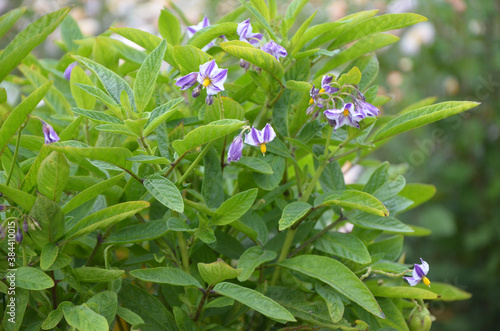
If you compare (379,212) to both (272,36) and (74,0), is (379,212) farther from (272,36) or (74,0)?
(74,0)

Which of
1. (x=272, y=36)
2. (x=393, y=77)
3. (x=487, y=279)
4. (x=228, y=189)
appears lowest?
(x=487, y=279)

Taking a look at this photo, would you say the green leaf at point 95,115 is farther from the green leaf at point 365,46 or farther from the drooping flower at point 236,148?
the green leaf at point 365,46

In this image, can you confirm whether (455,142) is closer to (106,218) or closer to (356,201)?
(356,201)

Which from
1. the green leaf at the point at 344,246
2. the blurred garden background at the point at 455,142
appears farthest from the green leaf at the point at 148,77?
the blurred garden background at the point at 455,142

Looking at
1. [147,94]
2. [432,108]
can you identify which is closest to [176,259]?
[147,94]

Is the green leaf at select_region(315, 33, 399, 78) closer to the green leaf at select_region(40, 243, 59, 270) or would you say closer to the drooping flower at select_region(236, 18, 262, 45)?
the drooping flower at select_region(236, 18, 262, 45)

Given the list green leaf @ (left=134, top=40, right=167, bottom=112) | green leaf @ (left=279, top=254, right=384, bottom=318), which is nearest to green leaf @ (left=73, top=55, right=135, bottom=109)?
green leaf @ (left=134, top=40, right=167, bottom=112)
